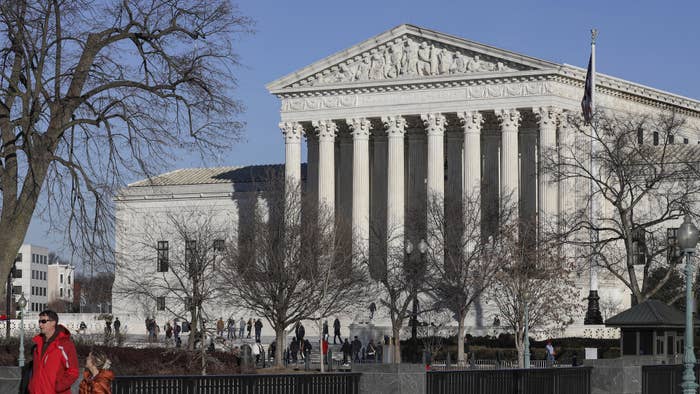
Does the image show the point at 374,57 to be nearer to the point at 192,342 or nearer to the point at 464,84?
the point at 464,84

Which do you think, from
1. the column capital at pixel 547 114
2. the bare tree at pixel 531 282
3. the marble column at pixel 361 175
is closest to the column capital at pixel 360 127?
the marble column at pixel 361 175

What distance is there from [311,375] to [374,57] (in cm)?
7269

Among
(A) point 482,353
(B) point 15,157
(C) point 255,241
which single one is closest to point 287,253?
(C) point 255,241

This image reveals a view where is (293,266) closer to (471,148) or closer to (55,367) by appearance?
(471,148)

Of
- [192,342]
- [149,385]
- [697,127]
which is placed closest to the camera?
[149,385]

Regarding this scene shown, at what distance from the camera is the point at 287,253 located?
75312mm

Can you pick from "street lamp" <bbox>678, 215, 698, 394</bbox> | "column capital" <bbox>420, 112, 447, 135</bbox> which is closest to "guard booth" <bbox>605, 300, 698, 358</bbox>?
"street lamp" <bbox>678, 215, 698, 394</bbox>

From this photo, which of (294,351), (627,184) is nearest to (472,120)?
(627,184)

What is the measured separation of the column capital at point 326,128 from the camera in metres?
99.1

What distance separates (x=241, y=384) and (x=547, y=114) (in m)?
68.0

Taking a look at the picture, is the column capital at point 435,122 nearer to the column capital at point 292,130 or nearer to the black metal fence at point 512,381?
the column capital at point 292,130

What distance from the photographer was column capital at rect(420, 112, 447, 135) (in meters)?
94.7

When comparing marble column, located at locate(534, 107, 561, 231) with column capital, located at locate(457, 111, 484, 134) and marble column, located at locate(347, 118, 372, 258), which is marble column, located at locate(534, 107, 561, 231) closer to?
column capital, located at locate(457, 111, 484, 134)

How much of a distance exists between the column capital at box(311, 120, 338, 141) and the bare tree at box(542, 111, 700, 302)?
16.2 meters
